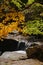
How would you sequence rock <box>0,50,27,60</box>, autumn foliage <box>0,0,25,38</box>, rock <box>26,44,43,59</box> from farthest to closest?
1. autumn foliage <box>0,0,25,38</box>
2. rock <box>0,50,27,60</box>
3. rock <box>26,44,43,59</box>

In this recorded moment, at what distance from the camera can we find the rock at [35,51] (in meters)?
7.44

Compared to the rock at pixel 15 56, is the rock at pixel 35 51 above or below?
above

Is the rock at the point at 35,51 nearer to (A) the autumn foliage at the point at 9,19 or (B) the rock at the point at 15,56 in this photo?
(B) the rock at the point at 15,56

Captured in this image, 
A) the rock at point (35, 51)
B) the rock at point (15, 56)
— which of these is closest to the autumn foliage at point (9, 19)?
the rock at point (15, 56)

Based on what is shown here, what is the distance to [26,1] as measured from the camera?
12781 mm

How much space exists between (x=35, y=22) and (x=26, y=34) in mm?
977

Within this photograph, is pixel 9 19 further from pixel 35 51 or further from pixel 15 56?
pixel 35 51

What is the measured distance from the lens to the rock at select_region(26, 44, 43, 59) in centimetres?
744

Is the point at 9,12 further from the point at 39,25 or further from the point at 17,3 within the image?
the point at 39,25

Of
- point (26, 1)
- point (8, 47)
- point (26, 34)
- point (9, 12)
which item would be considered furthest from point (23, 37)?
point (26, 1)

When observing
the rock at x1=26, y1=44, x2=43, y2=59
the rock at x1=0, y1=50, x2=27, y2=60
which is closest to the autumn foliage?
the rock at x1=0, y1=50, x2=27, y2=60

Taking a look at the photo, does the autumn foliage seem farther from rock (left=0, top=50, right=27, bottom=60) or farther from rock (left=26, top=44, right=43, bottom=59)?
rock (left=26, top=44, right=43, bottom=59)

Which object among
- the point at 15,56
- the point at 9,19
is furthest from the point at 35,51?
the point at 9,19

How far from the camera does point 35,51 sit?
7.66m
